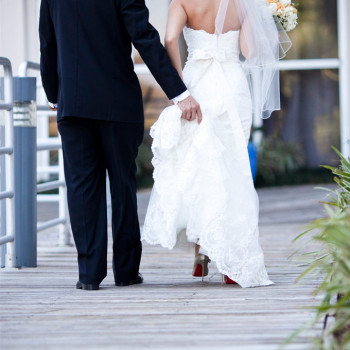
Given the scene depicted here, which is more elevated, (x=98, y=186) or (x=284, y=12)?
(x=284, y=12)

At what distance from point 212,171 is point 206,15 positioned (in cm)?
80

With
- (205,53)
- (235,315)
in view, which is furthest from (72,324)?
(205,53)

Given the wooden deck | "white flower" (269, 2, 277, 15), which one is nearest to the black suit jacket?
"white flower" (269, 2, 277, 15)

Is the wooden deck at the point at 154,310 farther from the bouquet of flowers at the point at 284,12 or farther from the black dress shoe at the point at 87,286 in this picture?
the bouquet of flowers at the point at 284,12

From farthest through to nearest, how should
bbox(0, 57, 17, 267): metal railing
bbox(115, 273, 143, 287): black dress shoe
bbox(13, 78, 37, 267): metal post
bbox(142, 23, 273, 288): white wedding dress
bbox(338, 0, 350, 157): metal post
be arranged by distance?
bbox(338, 0, 350, 157): metal post < bbox(13, 78, 37, 267): metal post < bbox(0, 57, 17, 267): metal railing < bbox(115, 273, 143, 287): black dress shoe < bbox(142, 23, 273, 288): white wedding dress

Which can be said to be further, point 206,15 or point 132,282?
point 132,282

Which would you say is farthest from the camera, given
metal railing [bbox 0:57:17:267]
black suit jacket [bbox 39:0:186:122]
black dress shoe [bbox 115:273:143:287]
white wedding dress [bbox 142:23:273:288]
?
metal railing [bbox 0:57:17:267]

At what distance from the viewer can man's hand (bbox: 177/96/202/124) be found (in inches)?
167

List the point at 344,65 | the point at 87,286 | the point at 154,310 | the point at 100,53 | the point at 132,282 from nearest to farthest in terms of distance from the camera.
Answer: the point at 154,310
the point at 100,53
the point at 87,286
the point at 132,282
the point at 344,65

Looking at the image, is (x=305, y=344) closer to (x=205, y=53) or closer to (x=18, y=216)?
(x=205, y=53)

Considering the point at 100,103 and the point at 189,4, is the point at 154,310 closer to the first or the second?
the point at 100,103

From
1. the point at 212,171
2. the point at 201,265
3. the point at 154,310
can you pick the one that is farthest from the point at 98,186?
the point at 154,310

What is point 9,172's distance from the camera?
16.6ft

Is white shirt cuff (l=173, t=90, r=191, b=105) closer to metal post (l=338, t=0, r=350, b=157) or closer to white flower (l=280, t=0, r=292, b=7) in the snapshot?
white flower (l=280, t=0, r=292, b=7)
